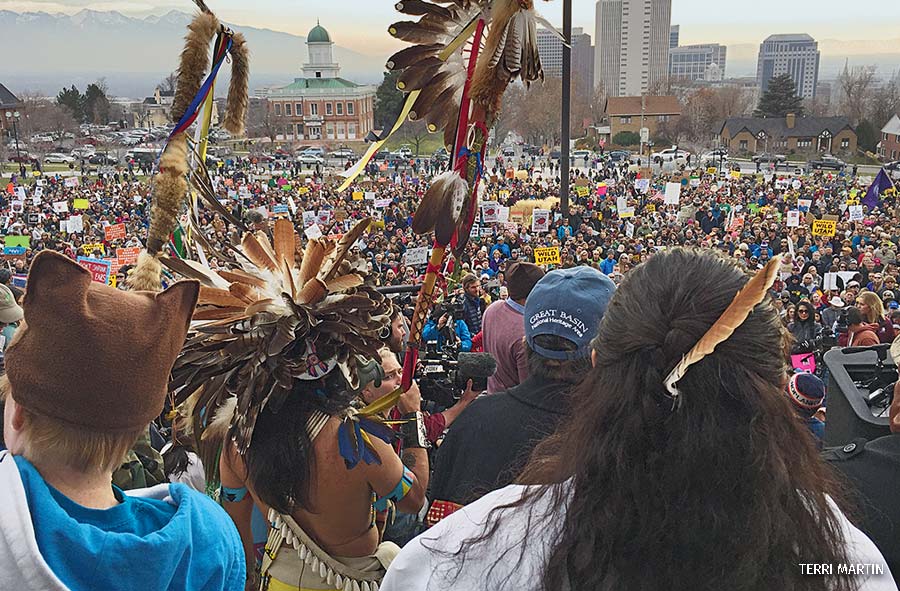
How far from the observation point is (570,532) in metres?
1.21

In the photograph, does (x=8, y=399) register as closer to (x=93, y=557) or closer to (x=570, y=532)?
(x=93, y=557)

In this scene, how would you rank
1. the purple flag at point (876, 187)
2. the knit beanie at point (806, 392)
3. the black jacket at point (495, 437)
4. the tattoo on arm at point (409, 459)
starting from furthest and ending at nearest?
the purple flag at point (876, 187) → the knit beanie at point (806, 392) → the tattoo on arm at point (409, 459) → the black jacket at point (495, 437)

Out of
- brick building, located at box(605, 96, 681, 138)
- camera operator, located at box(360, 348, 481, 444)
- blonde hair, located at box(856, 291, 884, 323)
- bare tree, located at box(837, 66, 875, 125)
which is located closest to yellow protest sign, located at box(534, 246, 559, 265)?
blonde hair, located at box(856, 291, 884, 323)

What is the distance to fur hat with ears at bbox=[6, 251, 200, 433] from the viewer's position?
4.74ft

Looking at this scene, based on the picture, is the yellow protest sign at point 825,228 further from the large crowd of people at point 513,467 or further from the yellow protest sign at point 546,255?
the large crowd of people at point 513,467

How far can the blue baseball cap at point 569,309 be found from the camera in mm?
2365

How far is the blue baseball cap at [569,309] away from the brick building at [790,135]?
64.4 m

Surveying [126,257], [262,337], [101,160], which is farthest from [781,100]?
[262,337]

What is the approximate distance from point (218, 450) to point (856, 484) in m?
1.94

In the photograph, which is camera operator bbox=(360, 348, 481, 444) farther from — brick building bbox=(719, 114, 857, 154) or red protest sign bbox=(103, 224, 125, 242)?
brick building bbox=(719, 114, 857, 154)

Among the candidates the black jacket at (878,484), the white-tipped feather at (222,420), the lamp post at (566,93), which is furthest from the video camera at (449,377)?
the lamp post at (566,93)

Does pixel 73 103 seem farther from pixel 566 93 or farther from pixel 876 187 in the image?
pixel 566 93

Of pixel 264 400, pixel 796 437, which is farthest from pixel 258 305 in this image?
pixel 796 437

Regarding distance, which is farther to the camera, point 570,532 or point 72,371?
point 72,371
